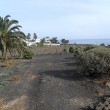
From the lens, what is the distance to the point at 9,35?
3734 cm

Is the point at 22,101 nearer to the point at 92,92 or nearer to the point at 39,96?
the point at 39,96

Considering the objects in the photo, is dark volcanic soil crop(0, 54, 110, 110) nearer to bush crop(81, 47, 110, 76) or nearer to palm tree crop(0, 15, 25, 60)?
bush crop(81, 47, 110, 76)

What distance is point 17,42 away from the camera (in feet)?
122

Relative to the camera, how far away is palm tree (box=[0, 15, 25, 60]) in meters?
36.8

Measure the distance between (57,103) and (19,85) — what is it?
5.07 meters

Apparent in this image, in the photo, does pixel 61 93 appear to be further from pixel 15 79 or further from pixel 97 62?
pixel 15 79

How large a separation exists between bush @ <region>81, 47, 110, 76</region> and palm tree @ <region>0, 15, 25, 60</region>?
62.8 ft

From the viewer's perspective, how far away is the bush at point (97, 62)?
1782 centimetres

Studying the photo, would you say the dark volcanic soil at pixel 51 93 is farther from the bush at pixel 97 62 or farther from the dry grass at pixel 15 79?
the bush at pixel 97 62

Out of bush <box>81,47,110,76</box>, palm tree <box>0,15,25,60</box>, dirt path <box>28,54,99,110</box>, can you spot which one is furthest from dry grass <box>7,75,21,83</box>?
palm tree <box>0,15,25,60</box>

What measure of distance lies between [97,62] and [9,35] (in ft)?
68.7

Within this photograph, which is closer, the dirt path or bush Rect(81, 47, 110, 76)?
the dirt path

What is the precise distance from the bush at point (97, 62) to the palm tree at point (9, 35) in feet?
62.8

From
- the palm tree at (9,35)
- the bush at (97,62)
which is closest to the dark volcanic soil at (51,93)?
the bush at (97,62)
